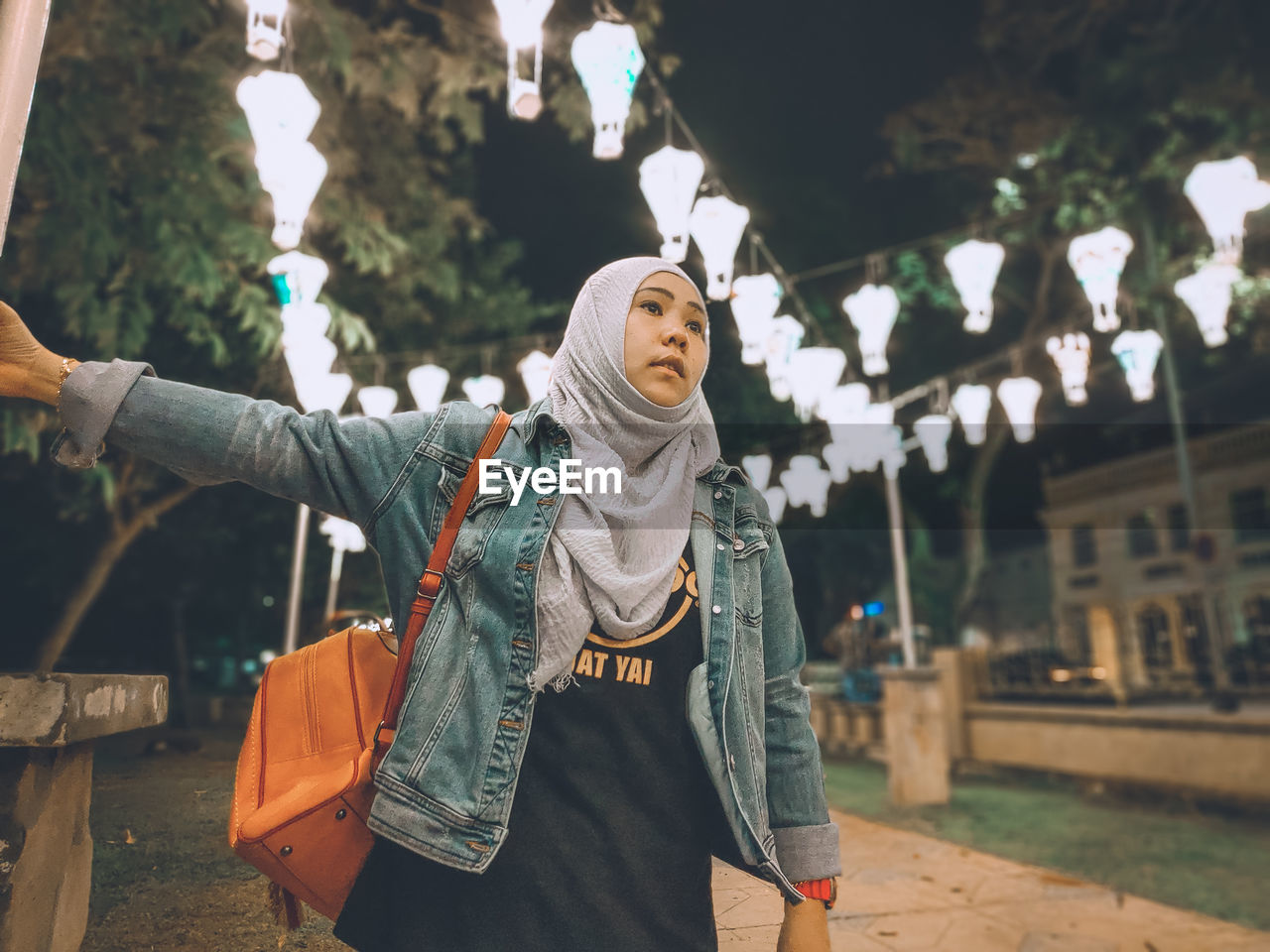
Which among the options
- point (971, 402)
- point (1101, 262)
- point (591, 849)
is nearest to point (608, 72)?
point (591, 849)

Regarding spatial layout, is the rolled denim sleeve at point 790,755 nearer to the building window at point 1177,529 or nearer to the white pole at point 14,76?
the white pole at point 14,76

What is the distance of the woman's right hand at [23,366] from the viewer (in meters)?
1.19

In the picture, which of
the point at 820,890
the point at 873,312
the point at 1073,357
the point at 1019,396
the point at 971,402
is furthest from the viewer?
the point at 971,402

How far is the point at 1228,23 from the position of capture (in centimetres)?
951

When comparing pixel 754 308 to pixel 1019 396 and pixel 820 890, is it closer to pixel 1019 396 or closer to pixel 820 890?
pixel 820 890

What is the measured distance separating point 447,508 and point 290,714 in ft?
1.40

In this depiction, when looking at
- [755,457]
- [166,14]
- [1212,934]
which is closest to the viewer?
[755,457]

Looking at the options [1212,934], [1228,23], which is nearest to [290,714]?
[1212,934]

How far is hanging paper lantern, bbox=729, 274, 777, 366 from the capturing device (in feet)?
13.3

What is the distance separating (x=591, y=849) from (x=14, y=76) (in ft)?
5.08

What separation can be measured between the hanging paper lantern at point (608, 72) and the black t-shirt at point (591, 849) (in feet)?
8.38

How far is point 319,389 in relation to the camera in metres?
5.21

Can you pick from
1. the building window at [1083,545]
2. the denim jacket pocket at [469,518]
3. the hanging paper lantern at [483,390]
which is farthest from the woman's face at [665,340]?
the building window at [1083,545]

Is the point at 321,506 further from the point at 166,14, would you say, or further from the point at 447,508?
the point at 166,14
